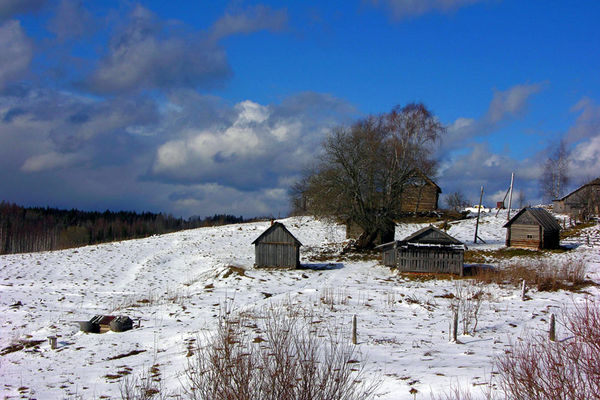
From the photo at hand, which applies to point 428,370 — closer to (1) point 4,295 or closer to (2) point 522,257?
(1) point 4,295

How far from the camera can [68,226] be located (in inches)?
4146

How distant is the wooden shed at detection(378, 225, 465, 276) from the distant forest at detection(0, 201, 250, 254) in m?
53.8

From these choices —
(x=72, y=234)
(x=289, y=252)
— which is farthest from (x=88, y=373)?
(x=72, y=234)

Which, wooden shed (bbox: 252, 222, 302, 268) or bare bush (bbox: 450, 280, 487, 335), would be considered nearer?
bare bush (bbox: 450, 280, 487, 335)

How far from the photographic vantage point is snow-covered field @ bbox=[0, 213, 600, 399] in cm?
1255

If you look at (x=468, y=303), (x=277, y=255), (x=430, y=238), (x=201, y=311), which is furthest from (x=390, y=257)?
(x=201, y=311)

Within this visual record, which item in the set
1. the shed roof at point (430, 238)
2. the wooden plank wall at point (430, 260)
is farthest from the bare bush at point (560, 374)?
the shed roof at point (430, 238)

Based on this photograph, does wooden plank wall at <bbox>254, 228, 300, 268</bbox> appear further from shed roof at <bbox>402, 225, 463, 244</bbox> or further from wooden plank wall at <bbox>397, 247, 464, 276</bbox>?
shed roof at <bbox>402, 225, 463, 244</bbox>

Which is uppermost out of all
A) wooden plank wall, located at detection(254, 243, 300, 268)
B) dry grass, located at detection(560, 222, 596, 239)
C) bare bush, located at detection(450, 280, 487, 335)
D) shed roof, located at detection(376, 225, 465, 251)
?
dry grass, located at detection(560, 222, 596, 239)

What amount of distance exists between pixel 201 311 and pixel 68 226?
96623 millimetres

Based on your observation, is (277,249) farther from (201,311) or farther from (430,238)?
(201,311)

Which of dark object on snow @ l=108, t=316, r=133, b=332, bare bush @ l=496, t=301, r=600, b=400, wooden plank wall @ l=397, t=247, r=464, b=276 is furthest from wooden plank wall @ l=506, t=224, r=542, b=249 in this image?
bare bush @ l=496, t=301, r=600, b=400

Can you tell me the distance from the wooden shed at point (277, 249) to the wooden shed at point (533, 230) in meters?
18.2

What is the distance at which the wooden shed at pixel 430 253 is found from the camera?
30547 millimetres
